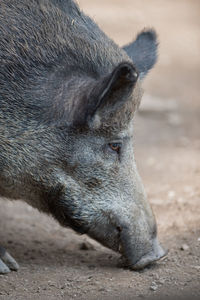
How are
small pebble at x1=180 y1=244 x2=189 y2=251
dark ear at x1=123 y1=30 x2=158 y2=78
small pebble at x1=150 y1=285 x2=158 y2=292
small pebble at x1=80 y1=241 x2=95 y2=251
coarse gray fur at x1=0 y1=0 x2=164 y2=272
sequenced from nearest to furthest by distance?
small pebble at x1=150 y1=285 x2=158 y2=292 < coarse gray fur at x1=0 y1=0 x2=164 y2=272 < small pebble at x1=180 y1=244 x2=189 y2=251 < dark ear at x1=123 y1=30 x2=158 y2=78 < small pebble at x1=80 y1=241 x2=95 y2=251

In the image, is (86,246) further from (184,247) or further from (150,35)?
(150,35)

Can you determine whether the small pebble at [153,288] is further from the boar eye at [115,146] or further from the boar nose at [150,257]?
the boar eye at [115,146]

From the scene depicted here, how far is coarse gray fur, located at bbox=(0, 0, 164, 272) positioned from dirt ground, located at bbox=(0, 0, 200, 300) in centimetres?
30

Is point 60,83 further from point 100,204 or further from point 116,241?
point 116,241

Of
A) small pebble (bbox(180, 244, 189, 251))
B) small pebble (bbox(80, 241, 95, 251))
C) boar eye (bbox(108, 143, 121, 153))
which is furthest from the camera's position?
small pebble (bbox(80, 241, 95, 251))

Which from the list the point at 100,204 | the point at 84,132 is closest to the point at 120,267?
the point at 100,204

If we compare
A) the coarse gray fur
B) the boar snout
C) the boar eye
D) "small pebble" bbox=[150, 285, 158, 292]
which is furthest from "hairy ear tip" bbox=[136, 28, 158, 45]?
"small pebble" bbox=[150, 285, 158, 292]

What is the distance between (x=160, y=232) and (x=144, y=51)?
153 centimetres

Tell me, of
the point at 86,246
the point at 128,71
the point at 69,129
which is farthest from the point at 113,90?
the point at 86,246

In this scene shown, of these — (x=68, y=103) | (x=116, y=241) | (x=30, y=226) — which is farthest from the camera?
(x=30, y=226)

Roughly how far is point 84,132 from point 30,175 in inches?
18.3

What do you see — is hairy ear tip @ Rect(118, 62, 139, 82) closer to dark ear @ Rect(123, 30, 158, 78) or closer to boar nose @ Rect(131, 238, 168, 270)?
dark ear @ Rect(123, 30, 158, 78)

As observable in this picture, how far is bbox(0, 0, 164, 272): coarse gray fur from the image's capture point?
3.83m

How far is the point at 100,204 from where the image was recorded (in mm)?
4012
